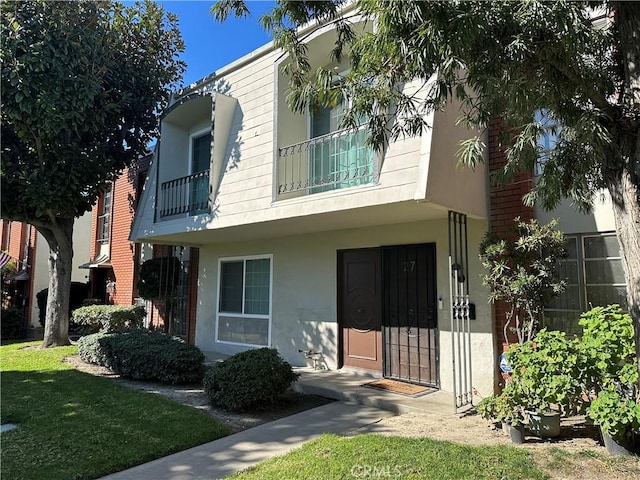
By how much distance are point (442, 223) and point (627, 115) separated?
4.14 meters

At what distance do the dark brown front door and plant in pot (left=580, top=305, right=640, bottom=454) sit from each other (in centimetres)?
387

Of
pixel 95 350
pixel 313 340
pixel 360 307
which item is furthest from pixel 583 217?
pixel 95 350

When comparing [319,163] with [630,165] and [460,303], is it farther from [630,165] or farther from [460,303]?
[630,165]

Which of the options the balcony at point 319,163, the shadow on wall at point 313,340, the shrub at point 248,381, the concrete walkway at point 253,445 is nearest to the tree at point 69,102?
the balcony at point 319,163

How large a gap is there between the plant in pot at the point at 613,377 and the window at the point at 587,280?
125 centimetres

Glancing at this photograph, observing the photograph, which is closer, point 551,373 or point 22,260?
point 551,373

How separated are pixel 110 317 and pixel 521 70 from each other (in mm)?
12400

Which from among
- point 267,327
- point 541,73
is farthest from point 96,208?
point 541,73

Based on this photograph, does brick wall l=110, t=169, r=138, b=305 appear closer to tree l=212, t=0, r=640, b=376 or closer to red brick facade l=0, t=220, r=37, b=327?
red brick facade l=0, t=220, r=37, b=327

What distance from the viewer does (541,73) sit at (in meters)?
3.58

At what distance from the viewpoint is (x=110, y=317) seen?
41.3 ft

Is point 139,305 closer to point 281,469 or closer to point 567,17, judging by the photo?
point 281,469

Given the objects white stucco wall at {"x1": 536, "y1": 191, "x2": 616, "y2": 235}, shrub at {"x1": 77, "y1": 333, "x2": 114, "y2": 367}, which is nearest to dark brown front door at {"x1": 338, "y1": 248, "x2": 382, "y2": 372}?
white stucco wall at {"x1": 536, "y1": 191, "x2": 616, "y2": 235}

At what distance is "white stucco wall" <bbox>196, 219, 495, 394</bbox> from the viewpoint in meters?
6.79
